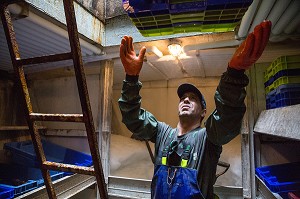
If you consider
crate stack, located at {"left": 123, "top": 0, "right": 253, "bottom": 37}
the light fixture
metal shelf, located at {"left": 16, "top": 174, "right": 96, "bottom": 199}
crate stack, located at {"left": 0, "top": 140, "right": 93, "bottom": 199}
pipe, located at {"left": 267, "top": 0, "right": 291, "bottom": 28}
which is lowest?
metal shelf, located at {"left": 16, "top": 174, "right": 96, "bottom": 199}

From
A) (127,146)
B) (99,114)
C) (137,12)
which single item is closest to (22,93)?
(137,12)

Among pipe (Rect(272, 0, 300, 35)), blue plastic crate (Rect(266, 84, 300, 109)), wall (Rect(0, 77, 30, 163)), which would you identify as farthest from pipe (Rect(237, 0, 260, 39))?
wall (Rect(0, 77, 30, 163))

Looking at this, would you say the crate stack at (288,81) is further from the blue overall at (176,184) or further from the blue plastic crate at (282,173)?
the blue overall at (176,184)

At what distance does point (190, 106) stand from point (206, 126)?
52 centimetres

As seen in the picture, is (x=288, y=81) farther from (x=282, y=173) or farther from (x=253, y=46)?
(x=282, y=173)

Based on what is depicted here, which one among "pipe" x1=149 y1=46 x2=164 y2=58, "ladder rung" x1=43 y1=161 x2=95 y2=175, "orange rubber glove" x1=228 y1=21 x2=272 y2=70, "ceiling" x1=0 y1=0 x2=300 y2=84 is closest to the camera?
"orange rubber glove" x1=228 y1=21 x2=272 y2=70

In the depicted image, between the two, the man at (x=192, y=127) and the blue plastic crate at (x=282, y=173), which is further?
the blue plastic crate at (x=282, y=173)

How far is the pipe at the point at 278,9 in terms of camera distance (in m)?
1.56

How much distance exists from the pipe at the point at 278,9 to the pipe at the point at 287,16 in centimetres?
3

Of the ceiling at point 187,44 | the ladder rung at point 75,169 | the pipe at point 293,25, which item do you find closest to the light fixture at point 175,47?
the ceiling at point 187,44

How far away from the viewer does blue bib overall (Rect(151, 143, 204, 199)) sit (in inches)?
60.8

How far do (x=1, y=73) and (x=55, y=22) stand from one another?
2.26 m

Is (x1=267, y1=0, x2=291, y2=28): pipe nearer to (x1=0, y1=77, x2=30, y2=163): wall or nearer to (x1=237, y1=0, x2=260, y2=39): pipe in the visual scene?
(x1=237, y1=0, x2=260, y2=39): pipe

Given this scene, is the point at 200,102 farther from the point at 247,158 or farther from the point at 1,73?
the point at 1,73
